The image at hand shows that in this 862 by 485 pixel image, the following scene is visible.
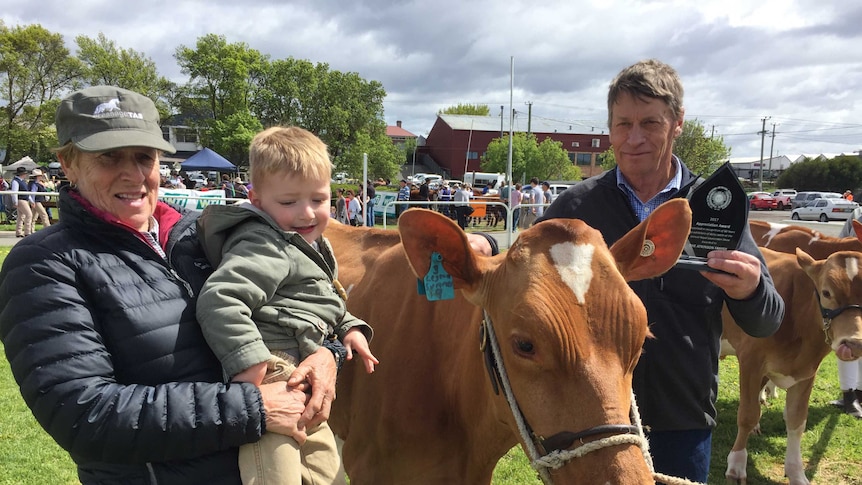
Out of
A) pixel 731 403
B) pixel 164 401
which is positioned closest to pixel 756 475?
pixel 731 403

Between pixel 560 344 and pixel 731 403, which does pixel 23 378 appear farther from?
pixel 731 403

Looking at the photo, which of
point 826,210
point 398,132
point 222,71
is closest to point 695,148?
point 826,210

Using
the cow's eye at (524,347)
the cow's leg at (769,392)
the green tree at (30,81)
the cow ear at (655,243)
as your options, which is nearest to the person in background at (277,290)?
the cow's eye at (524,347)

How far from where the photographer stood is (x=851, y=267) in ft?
16.0

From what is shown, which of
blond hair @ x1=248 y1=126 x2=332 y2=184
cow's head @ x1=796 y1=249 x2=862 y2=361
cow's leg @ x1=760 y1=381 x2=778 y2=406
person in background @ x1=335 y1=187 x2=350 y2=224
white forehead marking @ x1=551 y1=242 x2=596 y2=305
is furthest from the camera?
person in background @ x1=335 y1=187 x2=350 y2=224

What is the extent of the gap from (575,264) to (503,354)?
0.45 m

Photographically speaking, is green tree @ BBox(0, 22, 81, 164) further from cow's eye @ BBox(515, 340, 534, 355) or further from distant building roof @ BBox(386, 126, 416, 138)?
distant building roof @ BBox(386, 126, 416, 138)

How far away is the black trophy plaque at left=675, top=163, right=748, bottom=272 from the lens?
2314mm

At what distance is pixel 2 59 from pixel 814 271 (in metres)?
52.6

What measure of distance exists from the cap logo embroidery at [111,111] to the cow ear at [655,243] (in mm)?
1851

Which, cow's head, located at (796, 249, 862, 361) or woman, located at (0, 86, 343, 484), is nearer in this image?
woman, located at (0, 86, 343, 484)

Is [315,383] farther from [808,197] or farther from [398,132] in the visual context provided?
[398,132]

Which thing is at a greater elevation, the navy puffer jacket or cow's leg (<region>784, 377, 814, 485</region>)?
the navy puffer jacket

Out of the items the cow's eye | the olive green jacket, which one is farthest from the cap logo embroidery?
the cow's eye
